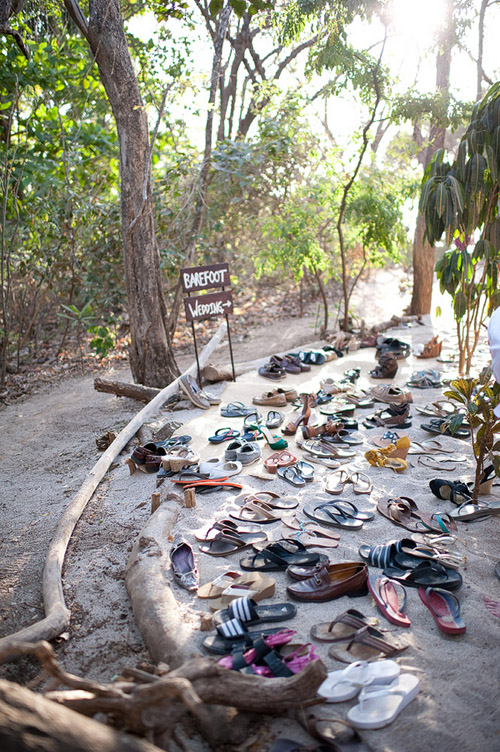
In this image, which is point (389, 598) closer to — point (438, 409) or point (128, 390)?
point (438, 409)

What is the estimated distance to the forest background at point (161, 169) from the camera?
18.9 ft

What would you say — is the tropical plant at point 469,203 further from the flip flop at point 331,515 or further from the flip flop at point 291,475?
the flip flop at point 331,515

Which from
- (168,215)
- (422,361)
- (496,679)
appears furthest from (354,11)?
(496,679)

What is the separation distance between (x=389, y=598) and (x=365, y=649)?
1.06 feet

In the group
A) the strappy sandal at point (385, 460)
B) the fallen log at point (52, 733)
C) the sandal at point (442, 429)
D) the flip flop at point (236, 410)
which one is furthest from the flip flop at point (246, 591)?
the flip flop at point (236, 410)

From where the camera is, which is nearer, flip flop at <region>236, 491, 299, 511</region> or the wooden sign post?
flip flop at <region>236, 491, 299, 511</region>

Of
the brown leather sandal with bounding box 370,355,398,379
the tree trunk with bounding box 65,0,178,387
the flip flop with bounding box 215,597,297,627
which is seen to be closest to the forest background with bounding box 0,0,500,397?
the tree trunk with bounding box 65,0,178,387

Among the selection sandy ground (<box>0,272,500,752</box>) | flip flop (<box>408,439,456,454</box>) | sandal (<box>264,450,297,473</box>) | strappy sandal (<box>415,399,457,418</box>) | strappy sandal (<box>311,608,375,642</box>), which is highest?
strappy sandal (<box>415,399,457,418</box>)

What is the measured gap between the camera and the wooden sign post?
17.3ft

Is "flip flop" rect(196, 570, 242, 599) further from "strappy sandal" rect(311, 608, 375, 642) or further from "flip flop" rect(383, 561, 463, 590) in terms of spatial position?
"flip flop" rect(383, 561, 463, 590)

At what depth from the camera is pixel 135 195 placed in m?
5.56

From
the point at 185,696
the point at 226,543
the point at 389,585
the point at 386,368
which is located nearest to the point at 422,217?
the point at 386,368

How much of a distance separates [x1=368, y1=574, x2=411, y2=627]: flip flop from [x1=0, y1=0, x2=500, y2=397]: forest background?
13.5 ft

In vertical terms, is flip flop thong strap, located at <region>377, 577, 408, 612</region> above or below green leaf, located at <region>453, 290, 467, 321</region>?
below
